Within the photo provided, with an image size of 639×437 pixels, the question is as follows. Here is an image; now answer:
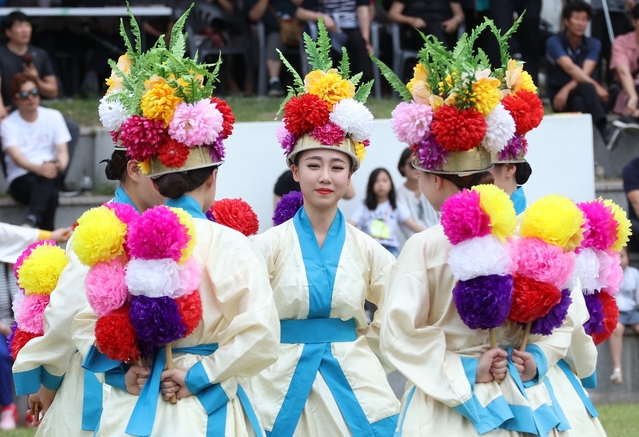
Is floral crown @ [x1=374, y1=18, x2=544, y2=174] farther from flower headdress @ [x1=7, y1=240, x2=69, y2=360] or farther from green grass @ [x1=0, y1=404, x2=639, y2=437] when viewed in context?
green grass @ [x1=0, y1=404, x2=639, y2=437]

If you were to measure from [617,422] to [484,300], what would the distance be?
402cm

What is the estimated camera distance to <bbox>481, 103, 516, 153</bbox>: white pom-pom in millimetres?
3975

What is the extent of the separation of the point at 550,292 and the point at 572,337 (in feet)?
1.63

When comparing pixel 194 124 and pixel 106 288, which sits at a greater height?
pixel 194 124

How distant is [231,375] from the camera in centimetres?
358

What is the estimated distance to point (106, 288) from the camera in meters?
3.47

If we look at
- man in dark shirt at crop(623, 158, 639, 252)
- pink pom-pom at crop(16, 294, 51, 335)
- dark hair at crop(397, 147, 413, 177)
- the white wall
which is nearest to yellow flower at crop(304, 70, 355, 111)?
pink pom-pom at crop(16, 294, 51, 335)

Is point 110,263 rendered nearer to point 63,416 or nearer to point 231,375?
point 231,375

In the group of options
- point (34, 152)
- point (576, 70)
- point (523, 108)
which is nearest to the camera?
point (523, 108)

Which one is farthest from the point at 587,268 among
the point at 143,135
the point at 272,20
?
the point at 272,20

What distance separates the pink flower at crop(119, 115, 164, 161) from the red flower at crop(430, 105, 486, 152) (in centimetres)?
104

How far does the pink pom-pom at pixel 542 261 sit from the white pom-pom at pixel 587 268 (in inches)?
15.5

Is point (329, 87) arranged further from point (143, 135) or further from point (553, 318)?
point (553, 318)

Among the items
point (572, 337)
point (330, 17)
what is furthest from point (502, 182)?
point (330, 17)
